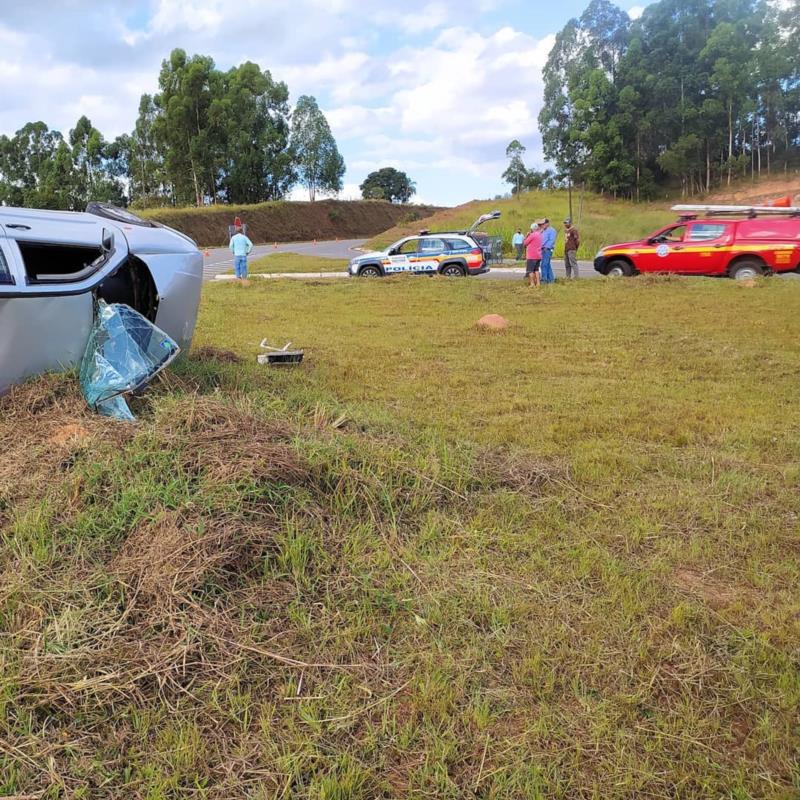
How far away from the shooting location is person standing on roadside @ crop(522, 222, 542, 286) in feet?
49.6

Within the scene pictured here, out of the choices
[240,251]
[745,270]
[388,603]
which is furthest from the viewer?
[240,251]

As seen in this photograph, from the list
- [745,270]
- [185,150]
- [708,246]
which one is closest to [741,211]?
[708,246]

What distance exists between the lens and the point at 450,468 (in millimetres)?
4133

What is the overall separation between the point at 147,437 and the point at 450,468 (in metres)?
1.76

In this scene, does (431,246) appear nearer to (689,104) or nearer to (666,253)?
(666,253)

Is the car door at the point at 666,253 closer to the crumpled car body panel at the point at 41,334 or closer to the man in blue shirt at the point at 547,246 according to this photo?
the man in blue shirt at the point at 547,246

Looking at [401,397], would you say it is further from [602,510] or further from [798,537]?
[798,537]

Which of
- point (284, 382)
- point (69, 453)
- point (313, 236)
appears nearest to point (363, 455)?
point (69, 453)

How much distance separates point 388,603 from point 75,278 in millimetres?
3166

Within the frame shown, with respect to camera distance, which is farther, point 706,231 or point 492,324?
point 706,231

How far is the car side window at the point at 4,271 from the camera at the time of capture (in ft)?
13.7

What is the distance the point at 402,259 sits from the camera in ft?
60.5

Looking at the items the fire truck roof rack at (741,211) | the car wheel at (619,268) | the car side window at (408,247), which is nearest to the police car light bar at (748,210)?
the fire truck roof rack at (741,211)

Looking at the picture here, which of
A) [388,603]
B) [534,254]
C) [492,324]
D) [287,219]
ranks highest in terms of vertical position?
[287,219]
